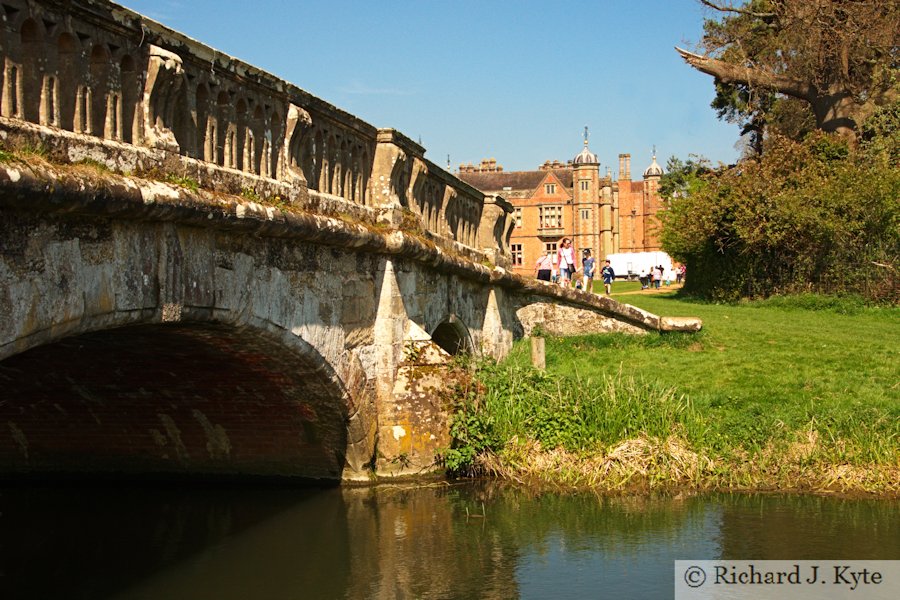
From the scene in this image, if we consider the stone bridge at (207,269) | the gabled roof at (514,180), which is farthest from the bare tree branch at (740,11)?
the gabled roof at (514,180)

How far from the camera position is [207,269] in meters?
7.56

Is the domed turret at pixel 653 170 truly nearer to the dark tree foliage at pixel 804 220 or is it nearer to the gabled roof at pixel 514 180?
the gabled roof at pixel 514 180

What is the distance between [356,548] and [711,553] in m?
3.00

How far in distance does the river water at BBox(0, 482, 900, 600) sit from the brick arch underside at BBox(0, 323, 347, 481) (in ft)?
1.69

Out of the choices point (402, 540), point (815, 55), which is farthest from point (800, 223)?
point (402, 540)

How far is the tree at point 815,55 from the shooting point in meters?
24.7

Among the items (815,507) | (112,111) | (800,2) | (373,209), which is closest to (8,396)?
(373,209)

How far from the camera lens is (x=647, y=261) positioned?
56625 millimetres

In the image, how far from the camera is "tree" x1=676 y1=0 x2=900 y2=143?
24.7 metres

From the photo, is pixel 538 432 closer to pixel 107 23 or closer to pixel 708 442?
pixel 708 442

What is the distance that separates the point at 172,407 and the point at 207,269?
151 inches

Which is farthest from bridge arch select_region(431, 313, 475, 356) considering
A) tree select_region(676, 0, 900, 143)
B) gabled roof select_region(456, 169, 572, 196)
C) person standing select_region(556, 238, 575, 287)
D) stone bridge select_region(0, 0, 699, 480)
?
gabled roof select_region(456, 169, 572, 196)

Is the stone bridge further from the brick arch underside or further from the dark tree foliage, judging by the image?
the dark tree foliage

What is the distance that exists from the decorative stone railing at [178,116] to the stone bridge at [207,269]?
0.6 inches
